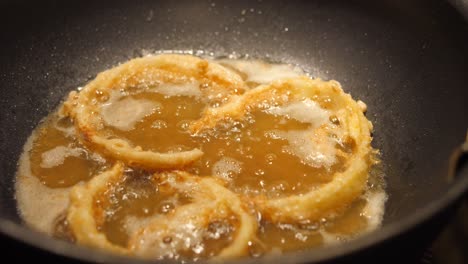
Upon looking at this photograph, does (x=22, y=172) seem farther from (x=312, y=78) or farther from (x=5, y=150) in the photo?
(x=312, y=78)

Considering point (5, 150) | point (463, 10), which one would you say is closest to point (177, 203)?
point (5, 150)

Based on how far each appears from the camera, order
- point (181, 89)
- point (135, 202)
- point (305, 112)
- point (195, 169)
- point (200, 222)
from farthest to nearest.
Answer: point (181, 89), point (305, 112), point (195, 169), point (135, 202), point (200, 222)

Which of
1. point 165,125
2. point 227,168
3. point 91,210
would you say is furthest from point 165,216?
point 165,125

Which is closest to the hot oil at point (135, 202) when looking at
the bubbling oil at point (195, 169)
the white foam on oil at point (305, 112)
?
the bubbling oil at point (195, 169)

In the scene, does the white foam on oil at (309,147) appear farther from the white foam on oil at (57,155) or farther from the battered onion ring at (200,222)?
the white foam on oil at (57,155)

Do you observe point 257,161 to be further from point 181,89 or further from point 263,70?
point 263,70
